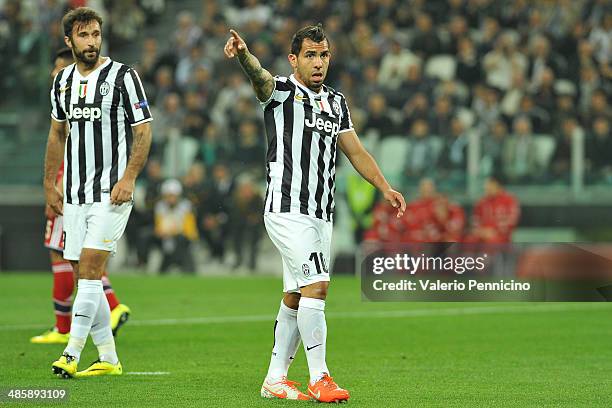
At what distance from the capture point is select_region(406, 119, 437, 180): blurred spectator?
20.6 meters

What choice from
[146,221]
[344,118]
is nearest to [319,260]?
[344,118]

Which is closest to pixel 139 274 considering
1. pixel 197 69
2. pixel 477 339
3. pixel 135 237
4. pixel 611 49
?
pixel 135 237

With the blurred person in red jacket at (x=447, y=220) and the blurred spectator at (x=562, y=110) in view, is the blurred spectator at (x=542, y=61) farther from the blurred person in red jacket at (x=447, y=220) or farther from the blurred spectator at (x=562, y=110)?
the blurred person in red jacket at (x=447, y=220)

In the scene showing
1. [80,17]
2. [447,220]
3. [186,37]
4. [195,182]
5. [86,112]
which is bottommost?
[447,220]

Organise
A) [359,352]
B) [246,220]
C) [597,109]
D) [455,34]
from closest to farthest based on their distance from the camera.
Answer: [359,352] → [597,109] → [246,220] → [455,34]

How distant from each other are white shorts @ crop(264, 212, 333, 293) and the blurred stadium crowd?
43.5ft

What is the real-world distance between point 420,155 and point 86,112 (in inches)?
506

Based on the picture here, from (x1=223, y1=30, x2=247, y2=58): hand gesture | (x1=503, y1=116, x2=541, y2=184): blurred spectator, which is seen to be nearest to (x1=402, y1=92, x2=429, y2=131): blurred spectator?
(x1=503, y1=116, x2=541, y2=184): blurred spectator

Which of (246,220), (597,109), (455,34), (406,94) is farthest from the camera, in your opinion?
(455,34)

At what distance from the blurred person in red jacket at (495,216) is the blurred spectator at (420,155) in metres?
1.11

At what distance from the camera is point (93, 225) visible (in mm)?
8070

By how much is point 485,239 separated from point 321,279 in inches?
511

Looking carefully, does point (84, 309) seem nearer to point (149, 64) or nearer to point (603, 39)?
point (603, 39)

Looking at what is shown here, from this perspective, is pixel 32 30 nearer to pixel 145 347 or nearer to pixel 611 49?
pixel 611 49
